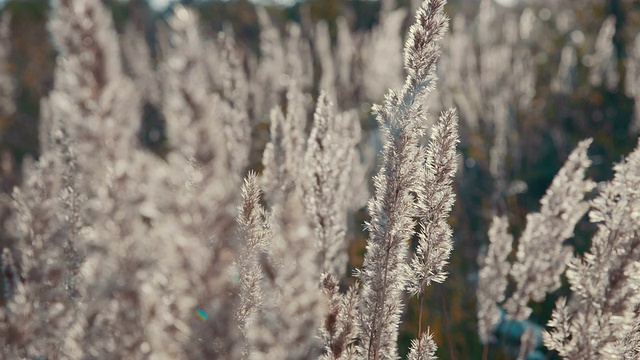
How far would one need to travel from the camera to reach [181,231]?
0.94 m

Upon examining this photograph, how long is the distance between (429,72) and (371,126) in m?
5.57

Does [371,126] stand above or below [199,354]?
above

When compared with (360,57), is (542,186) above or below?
below

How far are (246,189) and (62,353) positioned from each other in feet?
2.49

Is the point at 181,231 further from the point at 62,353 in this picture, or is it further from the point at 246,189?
the point at 62,353

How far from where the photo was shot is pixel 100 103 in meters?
1.17

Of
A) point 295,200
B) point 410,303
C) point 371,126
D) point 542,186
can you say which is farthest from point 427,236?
point 542,186

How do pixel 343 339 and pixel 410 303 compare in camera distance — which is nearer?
pixel 343 339

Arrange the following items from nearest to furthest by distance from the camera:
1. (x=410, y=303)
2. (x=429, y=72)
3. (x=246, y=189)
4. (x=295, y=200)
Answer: (x=295, y=200) < (x=246, y=189) < (x=429, y=72) < (x=410, y=303)

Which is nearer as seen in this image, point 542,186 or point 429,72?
point 429,72

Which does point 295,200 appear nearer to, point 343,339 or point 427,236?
point 343,339

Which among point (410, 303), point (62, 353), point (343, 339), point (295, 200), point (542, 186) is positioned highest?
point (542, 186)

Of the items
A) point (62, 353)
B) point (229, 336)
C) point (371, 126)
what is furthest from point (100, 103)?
point (371, 126)

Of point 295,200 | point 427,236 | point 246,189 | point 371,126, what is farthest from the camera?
point 371,126
